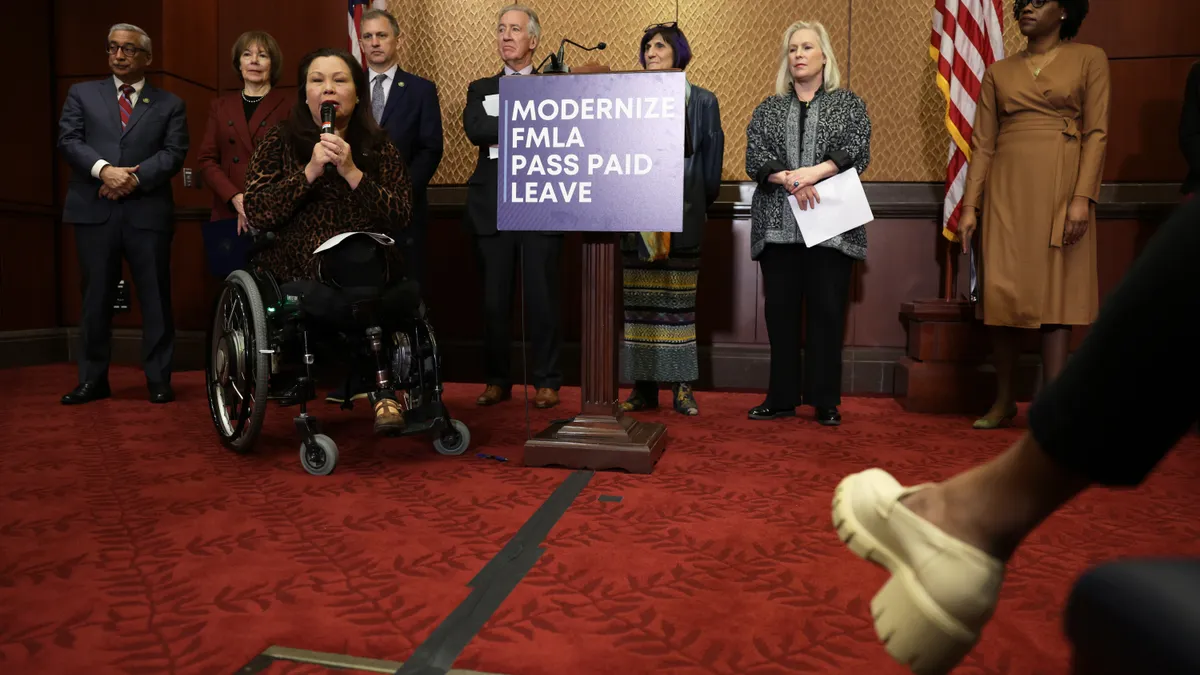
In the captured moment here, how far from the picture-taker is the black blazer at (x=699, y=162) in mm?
3018

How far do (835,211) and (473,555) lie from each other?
1.87m

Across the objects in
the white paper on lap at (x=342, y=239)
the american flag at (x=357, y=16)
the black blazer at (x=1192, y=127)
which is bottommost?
the white paper on lap at (x=342, y=239)

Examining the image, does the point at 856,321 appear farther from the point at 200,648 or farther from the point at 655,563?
the point at 200,648

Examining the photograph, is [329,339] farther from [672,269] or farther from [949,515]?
[949,515]

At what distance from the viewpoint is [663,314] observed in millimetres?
3191

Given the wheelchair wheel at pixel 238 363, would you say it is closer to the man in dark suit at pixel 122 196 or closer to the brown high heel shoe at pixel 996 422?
the man in dark suit at pixel 122 196

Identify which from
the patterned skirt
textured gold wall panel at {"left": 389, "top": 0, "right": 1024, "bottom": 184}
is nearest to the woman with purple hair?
the patterned skirt

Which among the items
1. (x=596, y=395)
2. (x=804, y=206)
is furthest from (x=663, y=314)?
(x=596, y=395)

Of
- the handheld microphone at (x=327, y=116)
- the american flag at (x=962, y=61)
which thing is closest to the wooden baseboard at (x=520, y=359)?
the american flag at (x=962, y=61)

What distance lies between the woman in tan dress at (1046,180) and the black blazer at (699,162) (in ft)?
3.22

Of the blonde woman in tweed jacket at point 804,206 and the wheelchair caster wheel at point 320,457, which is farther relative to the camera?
the blonde woman in tweed jacket at point 804,206

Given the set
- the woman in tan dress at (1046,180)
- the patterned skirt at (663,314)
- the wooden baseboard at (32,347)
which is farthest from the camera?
the wooden baseboard at (32,347)

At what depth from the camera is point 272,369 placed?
217cm

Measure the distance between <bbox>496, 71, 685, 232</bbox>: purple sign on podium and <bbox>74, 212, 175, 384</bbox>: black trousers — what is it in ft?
6.32
